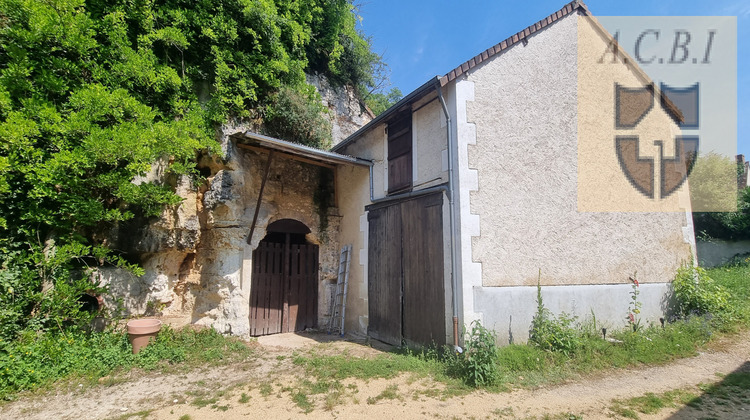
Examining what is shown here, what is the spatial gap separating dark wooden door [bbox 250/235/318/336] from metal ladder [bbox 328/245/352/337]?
0.54 m

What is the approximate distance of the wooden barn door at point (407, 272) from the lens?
5254 millimetres

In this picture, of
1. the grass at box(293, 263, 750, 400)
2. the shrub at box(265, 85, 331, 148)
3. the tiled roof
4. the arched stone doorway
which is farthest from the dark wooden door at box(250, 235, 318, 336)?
the tiled roof

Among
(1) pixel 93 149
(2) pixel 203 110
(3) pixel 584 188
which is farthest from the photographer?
(2) pixel 203 110

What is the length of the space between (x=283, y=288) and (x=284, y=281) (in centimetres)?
16

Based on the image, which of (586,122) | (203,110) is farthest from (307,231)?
(586,122)

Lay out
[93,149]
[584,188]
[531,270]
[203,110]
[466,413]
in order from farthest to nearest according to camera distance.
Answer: [203,110]
[584,188]
[531,270]
[93,149]
[466,413]

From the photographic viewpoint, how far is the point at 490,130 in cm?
541

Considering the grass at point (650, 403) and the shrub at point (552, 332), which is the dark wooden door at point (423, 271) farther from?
the grass at point (650, 403)

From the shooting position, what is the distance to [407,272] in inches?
229

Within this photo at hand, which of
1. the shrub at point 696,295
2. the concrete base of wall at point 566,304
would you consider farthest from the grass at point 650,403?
the shrub at point 696,295

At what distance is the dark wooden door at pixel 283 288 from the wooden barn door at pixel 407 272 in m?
1.81

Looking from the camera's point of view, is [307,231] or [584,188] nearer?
[584,188]

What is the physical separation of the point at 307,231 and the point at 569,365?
5632 millimetres

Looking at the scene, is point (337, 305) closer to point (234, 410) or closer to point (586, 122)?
point (234, 410)
